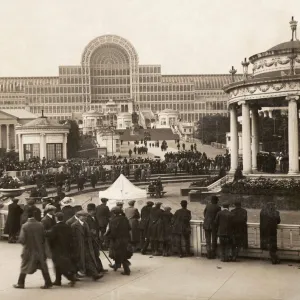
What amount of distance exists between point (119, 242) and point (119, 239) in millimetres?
76

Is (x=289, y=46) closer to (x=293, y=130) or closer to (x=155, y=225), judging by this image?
(x=293, y=130)

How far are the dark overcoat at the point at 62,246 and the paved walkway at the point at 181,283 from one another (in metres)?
0.44

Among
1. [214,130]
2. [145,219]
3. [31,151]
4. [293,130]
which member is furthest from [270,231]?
[214,130]

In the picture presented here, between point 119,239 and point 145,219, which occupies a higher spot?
point 145,219

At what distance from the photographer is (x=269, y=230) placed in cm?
1369

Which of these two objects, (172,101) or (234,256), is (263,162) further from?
(172,101)

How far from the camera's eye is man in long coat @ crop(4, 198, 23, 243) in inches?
677

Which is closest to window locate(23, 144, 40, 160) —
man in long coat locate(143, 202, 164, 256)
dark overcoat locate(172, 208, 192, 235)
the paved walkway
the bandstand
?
the bandstand

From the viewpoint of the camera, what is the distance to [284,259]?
1391 cm

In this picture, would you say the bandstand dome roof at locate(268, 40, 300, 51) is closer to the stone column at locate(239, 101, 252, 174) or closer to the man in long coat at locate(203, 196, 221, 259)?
the stone column at locate(239, 101, 252, 174)

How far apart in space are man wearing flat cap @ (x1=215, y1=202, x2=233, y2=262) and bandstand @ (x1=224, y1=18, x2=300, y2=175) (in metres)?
12.1

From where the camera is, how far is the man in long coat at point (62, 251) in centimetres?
1168

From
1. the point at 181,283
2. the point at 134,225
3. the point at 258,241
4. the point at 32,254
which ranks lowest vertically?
the point at 181,283

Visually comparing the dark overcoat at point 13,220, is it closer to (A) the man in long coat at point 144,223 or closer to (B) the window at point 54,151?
(A) the man in long coat at point 144,223
